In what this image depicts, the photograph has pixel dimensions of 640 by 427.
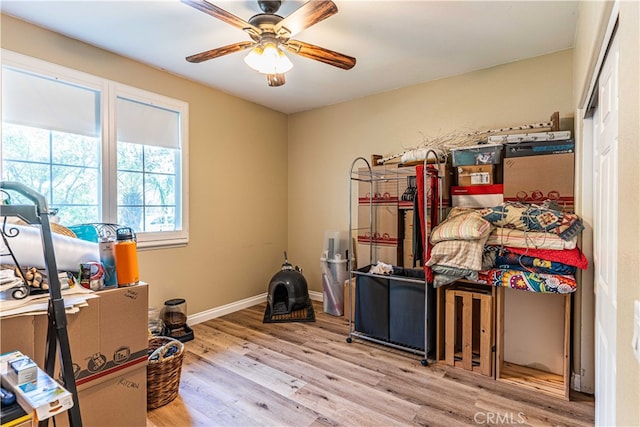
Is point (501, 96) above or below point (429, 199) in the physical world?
above

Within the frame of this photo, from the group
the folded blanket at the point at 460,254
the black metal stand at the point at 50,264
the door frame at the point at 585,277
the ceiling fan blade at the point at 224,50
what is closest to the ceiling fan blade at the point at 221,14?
the ceiling fan blade at the point at 224,50

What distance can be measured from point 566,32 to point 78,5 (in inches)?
133

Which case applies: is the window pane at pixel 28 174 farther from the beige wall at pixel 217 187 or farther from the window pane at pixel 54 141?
the beige wall at pixel 217 187

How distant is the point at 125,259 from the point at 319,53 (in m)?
1.73

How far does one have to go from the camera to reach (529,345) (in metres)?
2.45

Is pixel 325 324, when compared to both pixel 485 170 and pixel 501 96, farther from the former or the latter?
pixel 501 96

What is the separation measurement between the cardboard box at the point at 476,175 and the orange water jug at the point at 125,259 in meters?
2.55

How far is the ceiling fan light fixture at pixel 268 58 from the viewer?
6.84 feet

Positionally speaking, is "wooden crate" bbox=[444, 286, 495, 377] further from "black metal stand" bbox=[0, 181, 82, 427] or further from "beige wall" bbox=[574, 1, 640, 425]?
"black metal stand" bbox=[0, 181, 82, 427]

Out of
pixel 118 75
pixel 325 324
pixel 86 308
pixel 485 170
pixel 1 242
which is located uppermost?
pixel 118 75

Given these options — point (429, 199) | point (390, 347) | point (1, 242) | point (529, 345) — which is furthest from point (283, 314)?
point (1, 242)

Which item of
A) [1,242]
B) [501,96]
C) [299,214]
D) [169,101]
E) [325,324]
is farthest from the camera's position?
[299,214]

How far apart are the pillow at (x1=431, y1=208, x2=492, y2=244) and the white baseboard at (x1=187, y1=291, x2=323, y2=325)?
7.24ft

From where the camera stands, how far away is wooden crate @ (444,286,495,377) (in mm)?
2312
